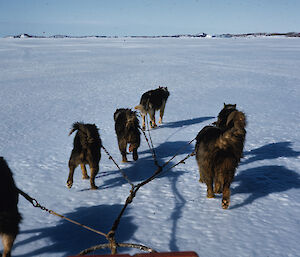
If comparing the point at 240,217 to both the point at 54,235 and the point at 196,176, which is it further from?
the point at 54,235

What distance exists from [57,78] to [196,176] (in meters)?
18.0

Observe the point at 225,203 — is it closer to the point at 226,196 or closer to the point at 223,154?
the point at 226,196

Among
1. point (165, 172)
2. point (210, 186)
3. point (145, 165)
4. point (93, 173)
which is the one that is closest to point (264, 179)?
point (210, 186)

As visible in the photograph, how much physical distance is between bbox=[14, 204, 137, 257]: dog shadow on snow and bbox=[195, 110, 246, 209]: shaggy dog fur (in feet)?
4.59

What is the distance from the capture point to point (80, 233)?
3.80 m

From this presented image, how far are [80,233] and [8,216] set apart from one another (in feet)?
4.20

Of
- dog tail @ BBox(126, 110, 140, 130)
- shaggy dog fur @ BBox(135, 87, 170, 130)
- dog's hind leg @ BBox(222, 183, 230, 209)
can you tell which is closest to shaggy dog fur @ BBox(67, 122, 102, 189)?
dog tail @ BBox(126, 110, 140, 130)

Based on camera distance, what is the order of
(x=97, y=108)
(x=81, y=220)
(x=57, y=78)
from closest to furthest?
(x=81, y=220), (x=97, y=108), (x=57, y=78)

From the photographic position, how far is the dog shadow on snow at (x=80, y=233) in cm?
348

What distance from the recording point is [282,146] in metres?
7.60

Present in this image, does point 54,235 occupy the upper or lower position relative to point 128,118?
lower

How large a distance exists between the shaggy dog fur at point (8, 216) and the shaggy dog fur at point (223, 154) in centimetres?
265

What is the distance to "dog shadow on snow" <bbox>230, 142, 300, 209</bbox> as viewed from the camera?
16.7 ft

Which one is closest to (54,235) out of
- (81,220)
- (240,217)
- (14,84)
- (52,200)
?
(81,220)
